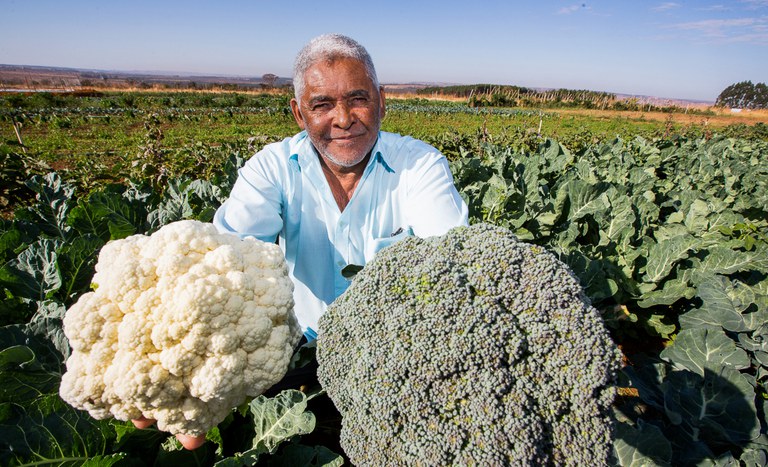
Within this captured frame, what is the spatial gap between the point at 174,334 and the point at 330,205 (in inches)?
44.2

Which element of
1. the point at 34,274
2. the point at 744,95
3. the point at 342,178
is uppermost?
the point at 744,95

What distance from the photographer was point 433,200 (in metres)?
1.81

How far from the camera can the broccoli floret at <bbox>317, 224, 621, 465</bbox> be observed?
1106mm

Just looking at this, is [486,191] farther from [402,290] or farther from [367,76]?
[402,290]

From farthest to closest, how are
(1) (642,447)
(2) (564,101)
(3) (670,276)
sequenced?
1. (2) (564,101)
2. (3) (670,276)
3. (1) (642,447)

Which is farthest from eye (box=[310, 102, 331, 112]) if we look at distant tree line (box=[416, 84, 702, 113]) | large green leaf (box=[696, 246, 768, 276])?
distant tree line (box=[416, 84, 702, 113])

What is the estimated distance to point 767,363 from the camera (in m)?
2.06

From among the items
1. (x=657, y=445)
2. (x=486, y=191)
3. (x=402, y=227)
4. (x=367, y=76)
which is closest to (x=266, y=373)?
(x=402, y=227)

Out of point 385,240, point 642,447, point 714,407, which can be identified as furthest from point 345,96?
point 714,407

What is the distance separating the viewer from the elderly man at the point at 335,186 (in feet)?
5.69

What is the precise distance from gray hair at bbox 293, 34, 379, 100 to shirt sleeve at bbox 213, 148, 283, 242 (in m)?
0.46

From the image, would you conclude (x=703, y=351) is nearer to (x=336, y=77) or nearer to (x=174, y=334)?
(x=336, y=77)

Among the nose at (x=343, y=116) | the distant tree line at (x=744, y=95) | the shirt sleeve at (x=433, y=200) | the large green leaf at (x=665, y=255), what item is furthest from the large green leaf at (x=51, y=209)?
the distant tree line at (x=744, y=95)

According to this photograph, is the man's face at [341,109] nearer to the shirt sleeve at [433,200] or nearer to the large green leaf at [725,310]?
the shirt sleeve at [433,200]
